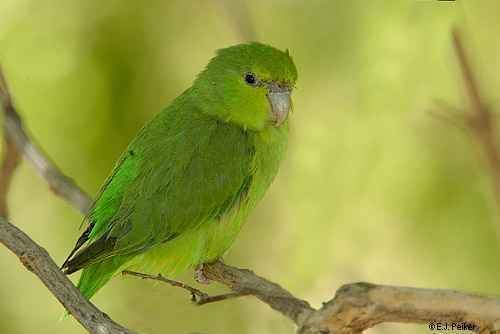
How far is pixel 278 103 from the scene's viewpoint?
337cm

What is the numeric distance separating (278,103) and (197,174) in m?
0.44

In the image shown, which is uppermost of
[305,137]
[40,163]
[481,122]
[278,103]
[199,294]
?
[305,137]

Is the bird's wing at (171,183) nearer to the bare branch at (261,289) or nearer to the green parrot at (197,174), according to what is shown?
the green parrot at (197,174)

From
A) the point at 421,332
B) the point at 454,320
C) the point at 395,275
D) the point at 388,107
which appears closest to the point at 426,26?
the point at 388,107

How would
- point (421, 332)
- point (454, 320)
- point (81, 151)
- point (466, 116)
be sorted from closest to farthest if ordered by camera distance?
point (454, 320)
point (466, 116)
point (421, 332)
point (81, 151)

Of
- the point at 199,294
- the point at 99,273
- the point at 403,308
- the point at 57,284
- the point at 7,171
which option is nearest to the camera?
the point at 403,308

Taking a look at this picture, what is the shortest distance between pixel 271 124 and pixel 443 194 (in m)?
1.26

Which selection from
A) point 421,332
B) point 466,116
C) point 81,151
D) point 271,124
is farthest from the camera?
point 81,151

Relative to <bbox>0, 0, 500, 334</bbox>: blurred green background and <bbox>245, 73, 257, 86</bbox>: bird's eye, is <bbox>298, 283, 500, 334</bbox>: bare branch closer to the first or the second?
<bbox>245, 73, 257, 86</bbox>: bird's eye

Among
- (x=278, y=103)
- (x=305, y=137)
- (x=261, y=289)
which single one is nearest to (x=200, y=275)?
(x=261, y=289)

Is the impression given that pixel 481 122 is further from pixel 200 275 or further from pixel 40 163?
pixel 40 163

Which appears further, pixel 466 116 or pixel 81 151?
pixel 81 151

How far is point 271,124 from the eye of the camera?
340 centimetres

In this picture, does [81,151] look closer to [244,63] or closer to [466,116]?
[244,63]
